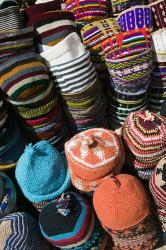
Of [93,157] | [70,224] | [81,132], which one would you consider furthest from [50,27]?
[70,224]

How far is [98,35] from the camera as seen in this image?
5.77ft

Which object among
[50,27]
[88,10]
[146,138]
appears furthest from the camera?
[88,10]

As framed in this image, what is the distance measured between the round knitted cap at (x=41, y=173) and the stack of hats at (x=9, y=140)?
0.14m

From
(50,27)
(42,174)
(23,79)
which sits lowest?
(42,174)

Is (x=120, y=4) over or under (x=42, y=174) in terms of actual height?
over

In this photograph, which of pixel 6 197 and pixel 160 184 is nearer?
pixel 160 184

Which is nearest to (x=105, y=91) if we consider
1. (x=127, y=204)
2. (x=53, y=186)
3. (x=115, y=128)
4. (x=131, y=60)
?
(x=115, y=128)

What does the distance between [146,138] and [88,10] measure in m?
0.93

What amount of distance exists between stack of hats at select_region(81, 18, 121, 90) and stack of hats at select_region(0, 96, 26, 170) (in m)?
0.58

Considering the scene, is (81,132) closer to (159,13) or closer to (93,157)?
(93,157)

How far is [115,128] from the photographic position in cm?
196

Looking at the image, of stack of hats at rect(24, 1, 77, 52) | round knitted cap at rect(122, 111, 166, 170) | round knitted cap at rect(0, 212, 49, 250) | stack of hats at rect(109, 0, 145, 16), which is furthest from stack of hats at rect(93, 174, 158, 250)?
stack of hats at rect(109, 0, 145, 16)

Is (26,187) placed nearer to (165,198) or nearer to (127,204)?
(127,204)

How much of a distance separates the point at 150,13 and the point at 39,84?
2.58 ft
